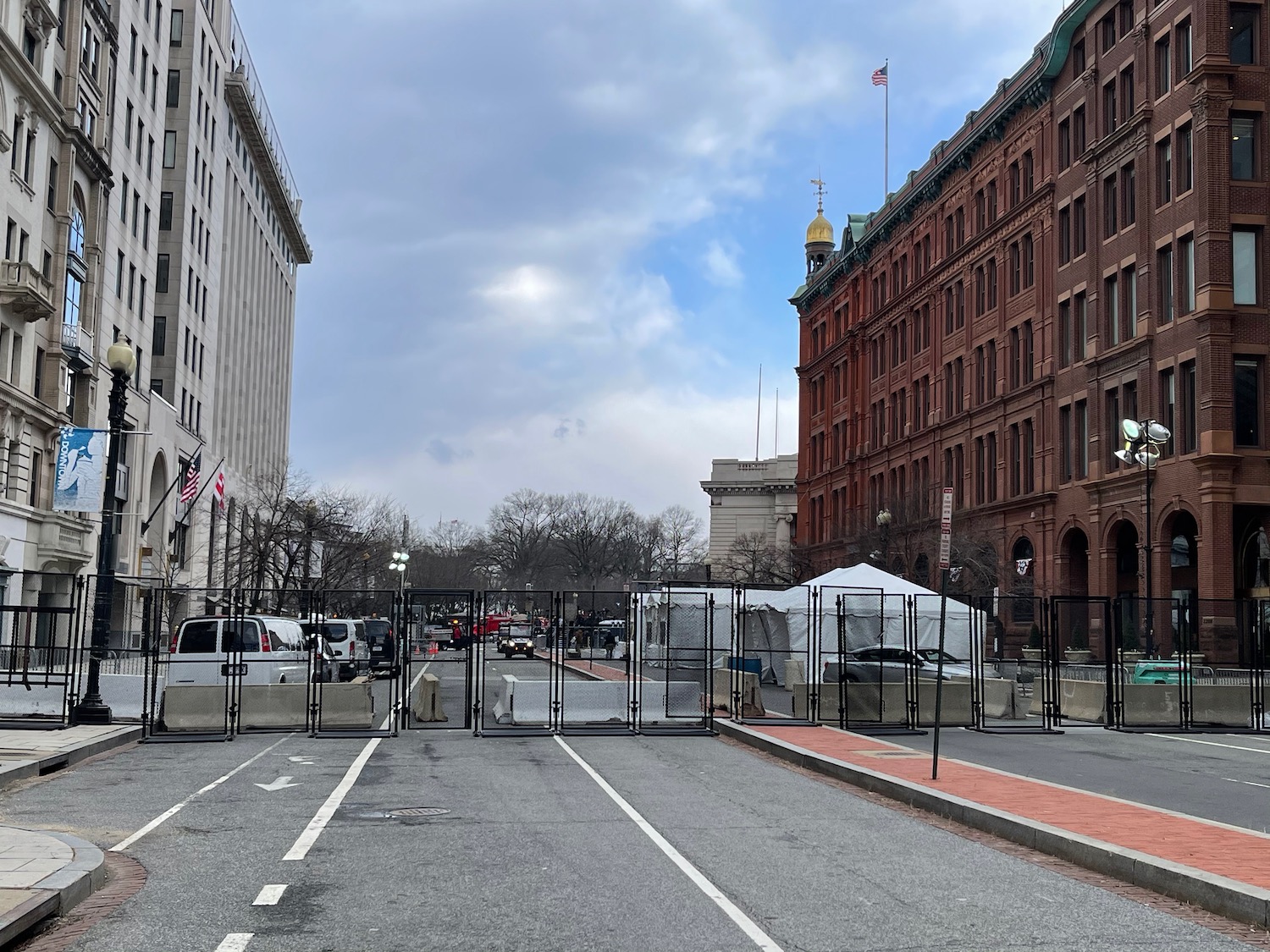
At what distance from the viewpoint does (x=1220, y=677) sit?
28484 mm

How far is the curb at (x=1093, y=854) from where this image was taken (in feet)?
30.5

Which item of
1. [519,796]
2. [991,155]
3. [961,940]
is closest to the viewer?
[961,940]

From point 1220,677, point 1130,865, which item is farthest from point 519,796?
point 1220,677

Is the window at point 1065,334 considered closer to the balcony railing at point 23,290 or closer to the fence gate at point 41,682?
the balcony railing at point 23,290

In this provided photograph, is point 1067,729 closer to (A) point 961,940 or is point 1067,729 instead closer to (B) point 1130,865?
(B) point 1130,865

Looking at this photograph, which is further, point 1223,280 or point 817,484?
point 817,484

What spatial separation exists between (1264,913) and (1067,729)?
57.6 ft

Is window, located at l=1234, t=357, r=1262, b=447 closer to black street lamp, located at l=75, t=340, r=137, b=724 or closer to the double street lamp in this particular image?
the double street lamp

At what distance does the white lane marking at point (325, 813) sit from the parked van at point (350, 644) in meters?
18.4

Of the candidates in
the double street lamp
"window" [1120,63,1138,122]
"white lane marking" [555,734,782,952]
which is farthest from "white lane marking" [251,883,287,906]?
"window" [1120,63,1138,122]

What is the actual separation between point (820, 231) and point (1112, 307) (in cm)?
4344

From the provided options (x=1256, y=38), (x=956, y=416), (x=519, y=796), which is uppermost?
(x=1256, y=38)

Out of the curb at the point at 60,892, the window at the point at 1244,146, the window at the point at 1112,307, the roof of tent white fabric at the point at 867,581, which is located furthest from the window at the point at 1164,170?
the curb at the point at 60,892

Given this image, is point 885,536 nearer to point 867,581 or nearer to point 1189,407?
point 1189,407
